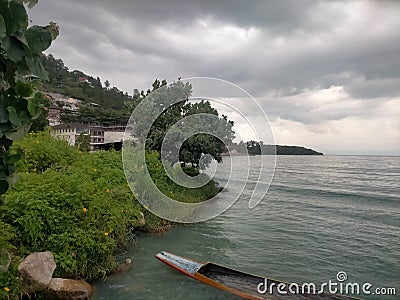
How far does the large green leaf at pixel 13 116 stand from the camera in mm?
1462

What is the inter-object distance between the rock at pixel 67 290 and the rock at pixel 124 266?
3.88 feet

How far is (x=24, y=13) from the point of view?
142cm

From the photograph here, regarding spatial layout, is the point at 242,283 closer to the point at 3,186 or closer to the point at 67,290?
the point at 67,290

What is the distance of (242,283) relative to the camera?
598 centimetres

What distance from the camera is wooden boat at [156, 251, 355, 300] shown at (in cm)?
550

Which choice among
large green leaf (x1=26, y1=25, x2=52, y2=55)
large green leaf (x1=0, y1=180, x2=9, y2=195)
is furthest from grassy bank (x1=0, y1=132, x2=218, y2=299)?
large green leaf (x1=26, y1=25, x2=52, y2=55)

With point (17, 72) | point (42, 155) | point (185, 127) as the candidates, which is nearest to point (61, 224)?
point (42, 155)

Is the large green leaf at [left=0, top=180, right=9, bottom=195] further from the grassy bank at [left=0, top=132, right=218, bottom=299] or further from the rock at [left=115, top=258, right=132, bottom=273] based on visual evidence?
the rock at [left=115, top=258, right=132, bottom=273]

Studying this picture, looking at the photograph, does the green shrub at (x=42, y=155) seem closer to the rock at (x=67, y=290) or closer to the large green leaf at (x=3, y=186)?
the rock at (x=67, y=290)

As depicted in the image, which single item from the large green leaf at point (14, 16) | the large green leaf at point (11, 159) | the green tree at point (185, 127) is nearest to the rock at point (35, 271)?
the large green leaf at point (11, 159)

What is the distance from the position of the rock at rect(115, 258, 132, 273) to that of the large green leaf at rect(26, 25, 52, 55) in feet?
18.6

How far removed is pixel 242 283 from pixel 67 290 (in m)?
3.05

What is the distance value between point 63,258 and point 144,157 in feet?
19.4

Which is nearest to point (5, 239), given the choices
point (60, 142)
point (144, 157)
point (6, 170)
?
point (6, 170)
